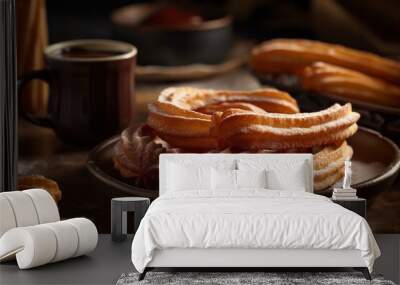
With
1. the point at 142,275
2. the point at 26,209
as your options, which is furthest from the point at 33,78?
the point at 142,275

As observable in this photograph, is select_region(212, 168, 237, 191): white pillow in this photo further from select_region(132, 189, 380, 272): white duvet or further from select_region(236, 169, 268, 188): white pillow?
select_region(132, 189, 380, 272): white duvet

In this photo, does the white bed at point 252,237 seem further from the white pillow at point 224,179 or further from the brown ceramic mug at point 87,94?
the brown ceramic mug at point 87,94

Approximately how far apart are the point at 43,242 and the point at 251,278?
409 mm

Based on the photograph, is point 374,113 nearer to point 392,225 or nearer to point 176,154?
point 392,225

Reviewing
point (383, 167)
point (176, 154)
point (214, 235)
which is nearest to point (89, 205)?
point (176, 154)

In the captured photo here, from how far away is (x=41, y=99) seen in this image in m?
2.50

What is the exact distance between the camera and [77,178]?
93.0 inches

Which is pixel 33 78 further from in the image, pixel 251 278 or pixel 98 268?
pixel 251 278

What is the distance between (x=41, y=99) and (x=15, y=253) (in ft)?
1.75

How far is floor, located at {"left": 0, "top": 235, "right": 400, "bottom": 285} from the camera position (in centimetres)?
202

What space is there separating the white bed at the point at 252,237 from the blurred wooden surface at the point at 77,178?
1.01 ft

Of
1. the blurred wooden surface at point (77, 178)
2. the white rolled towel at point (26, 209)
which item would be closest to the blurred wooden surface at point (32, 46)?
the blurred wooden surface at point (77, 178)

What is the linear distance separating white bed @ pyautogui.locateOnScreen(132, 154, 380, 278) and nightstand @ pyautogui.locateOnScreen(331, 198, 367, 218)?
103 mm

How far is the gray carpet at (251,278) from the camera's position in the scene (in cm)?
199
